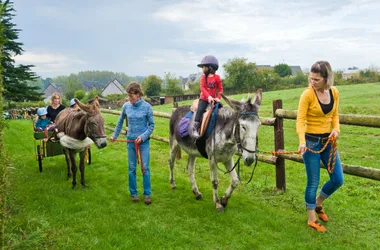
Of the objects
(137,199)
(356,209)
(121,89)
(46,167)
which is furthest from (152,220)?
(121,89)

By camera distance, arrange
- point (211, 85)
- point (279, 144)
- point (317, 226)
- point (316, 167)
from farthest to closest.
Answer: point (279, 144)
point (211, 85)
point (317, 226)
point (316, 167)

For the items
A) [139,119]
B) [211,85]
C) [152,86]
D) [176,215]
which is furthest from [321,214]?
[152,86]

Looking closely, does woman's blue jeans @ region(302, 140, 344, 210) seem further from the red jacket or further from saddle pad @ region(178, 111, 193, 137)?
saddle pad @ region(178, 111, 193, 137)

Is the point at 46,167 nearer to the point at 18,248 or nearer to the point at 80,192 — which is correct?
the point at 80,192

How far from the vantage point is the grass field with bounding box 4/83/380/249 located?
4117 mm

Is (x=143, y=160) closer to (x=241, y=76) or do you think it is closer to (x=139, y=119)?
(x=139, y=119)

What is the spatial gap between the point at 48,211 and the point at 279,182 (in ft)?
14.9

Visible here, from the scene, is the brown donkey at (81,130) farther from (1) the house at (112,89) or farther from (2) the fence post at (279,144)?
(1) the house at (112,89)

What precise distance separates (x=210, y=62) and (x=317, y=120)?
2100 mm

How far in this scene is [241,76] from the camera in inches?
2484

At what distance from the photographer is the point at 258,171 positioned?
7.98 m

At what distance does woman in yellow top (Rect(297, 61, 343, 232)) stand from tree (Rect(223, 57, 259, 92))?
2285 inches

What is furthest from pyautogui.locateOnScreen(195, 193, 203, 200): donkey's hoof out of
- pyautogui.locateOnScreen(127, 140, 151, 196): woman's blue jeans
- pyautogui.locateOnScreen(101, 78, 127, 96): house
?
pyautogui.locateOnScreen(101, 78, 127, 96): house

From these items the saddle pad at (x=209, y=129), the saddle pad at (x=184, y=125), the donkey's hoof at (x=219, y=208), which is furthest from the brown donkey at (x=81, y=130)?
the donkey's hoof at (x=219, y=208)
